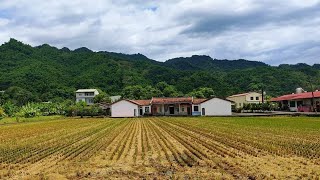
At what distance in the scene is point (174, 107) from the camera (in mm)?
73875

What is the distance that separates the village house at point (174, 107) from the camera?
65.8 meters

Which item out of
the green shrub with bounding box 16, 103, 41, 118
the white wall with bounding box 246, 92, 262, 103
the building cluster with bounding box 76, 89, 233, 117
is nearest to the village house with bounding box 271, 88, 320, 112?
the building cluster with bounding box 76, 89, 233, 117

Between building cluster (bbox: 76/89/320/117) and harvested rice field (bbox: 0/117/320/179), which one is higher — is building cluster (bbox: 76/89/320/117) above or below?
above

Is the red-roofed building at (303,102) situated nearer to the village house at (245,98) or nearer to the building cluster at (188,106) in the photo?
the building cluster at (188,106)

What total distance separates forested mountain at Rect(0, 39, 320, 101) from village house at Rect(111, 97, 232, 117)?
28582 mm

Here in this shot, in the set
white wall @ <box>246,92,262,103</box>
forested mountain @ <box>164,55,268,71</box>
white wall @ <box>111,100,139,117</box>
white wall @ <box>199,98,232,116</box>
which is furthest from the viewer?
forested mountain @ <box>164,55,268,71</box>

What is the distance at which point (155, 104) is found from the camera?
73188mm

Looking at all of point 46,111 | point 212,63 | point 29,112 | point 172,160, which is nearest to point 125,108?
point 29,112

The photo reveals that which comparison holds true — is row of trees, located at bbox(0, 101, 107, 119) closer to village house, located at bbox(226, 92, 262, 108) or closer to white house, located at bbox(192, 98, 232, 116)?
white house, located at bbox(192, 98, 232, 116)

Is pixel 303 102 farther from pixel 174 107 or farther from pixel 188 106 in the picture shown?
pixel 174 107

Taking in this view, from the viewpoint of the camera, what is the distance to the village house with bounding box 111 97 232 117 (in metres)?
65.8

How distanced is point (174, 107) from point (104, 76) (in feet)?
163

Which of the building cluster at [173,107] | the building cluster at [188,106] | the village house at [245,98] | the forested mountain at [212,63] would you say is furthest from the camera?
the forested mountain at [212,63]

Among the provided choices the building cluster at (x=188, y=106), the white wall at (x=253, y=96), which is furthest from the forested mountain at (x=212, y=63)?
the building cluster at (x=188, y=106)
